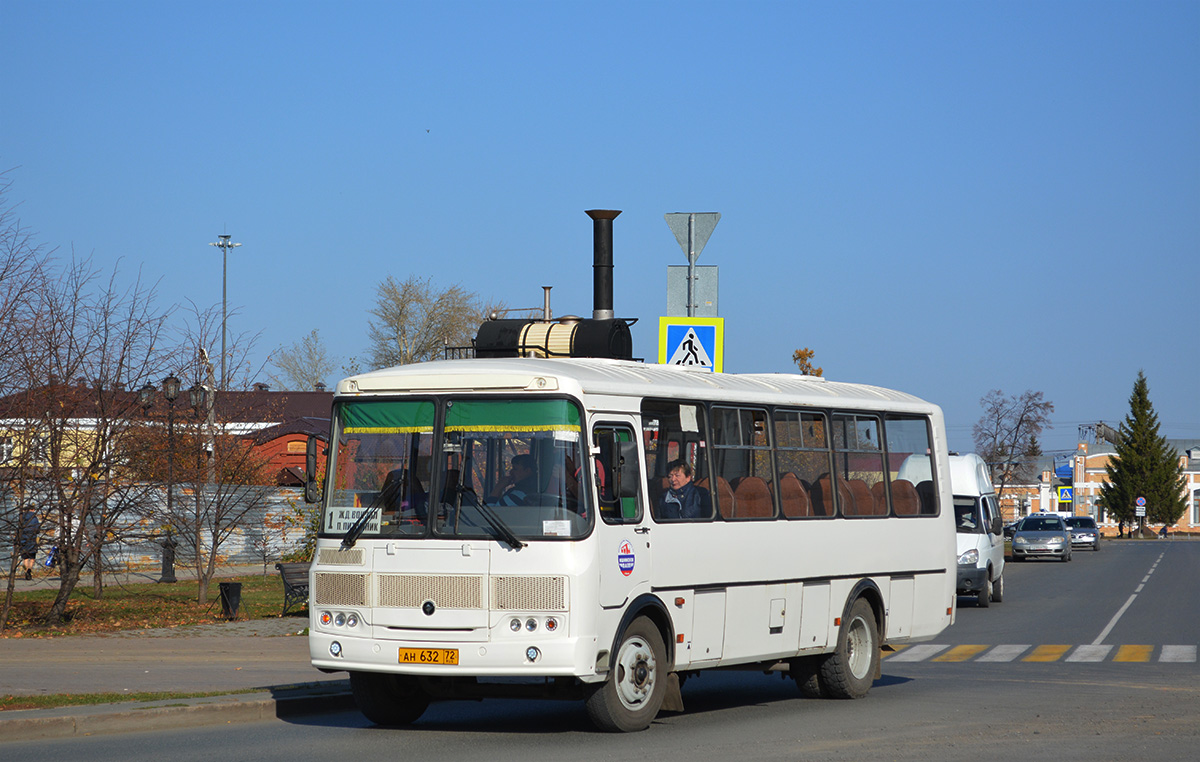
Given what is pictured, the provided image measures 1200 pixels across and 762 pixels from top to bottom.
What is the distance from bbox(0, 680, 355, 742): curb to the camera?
10.7 metres

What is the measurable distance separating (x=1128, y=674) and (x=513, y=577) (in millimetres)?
8654

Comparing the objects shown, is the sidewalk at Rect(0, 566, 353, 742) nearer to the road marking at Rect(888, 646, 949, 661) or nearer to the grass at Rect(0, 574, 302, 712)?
the grass at Rect(0, 574, 302, 712)

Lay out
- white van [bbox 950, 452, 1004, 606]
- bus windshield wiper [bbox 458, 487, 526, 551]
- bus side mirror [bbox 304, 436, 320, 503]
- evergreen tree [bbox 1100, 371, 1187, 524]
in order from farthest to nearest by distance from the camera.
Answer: evergreen tree [bbox 1100, 371, 1187, 524] < white van [bbox 950, 452, 1004, 606] < bus side mirror [bbox 304, 436, 320, 503] < bus windshield wiper [bbox 458, 487, 526, 551]

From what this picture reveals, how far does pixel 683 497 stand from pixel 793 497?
177 centimetres

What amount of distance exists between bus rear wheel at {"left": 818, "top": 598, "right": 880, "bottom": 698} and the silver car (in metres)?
39.2

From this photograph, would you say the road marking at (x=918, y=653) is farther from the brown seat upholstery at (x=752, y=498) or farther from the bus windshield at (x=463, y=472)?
the bus windshield at (x=463, y=472)

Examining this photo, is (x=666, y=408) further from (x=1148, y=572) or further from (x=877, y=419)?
(x=1148, y=572)

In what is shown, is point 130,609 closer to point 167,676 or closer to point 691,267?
point 167,676

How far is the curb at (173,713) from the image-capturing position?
35.1ft

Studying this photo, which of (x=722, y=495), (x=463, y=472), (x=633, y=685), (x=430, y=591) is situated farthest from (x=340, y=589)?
(x=722, y=495)

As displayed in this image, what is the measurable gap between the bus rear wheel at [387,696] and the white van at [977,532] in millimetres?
17780

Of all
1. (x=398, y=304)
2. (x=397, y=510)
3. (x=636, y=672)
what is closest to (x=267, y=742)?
(x=397, y=510)

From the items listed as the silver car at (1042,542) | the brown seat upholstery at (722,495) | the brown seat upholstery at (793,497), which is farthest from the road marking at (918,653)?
the silver car at (1042,542)

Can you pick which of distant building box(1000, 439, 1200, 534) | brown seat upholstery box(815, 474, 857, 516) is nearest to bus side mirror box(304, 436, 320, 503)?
brown seat upholstery box(815, 474, 857, 516)
